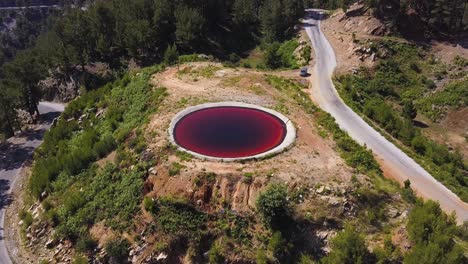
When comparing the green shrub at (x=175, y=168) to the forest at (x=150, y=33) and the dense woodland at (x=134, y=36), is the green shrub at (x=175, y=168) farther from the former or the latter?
the dense woodland at (x=134, y=36)

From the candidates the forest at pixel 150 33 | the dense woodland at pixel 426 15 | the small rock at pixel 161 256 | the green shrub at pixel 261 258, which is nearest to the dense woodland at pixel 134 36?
the forest at pixel 150 33

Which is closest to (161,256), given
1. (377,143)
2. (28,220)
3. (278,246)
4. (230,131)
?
(278,246)

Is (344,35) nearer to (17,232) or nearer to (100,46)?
(100,46)

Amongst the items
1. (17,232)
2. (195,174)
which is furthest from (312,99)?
(17,232)

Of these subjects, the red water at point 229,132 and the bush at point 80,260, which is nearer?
the bush at point 80,260

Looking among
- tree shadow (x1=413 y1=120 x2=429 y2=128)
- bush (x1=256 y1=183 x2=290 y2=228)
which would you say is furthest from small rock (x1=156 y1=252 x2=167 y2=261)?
tree shadow (x1=413 y1=120 x2=429 y2=128)

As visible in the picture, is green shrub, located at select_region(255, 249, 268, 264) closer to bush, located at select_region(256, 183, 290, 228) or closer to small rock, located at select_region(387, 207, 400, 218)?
bush, located at select_region(256, 183, 290, 228)
